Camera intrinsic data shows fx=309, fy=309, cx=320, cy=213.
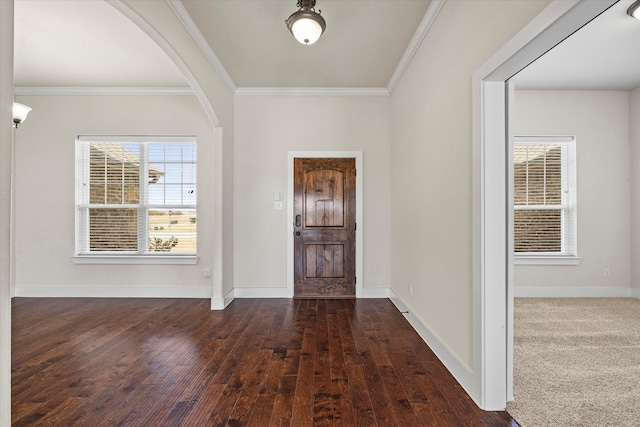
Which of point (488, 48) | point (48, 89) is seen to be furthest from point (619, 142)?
point (48, 89)

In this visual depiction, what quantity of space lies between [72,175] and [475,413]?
5.56 m

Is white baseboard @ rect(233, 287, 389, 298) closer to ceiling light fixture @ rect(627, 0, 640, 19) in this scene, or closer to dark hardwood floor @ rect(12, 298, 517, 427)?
dark hardwood floor @ rect(12, 298, 517, 427)

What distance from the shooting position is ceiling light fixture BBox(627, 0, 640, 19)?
2619 mm

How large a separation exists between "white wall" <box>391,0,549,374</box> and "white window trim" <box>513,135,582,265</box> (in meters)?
2.33

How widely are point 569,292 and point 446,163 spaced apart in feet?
12.3

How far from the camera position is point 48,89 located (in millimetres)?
4449

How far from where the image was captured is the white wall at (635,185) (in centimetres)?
438

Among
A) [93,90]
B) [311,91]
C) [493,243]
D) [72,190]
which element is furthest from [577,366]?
[93,90]

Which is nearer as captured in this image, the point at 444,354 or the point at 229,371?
the point at 229,371

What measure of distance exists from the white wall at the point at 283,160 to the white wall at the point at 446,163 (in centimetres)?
83

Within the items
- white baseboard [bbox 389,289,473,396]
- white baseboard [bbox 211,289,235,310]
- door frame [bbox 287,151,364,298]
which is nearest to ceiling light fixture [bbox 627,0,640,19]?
door frame [bbox 287,151,364,298]

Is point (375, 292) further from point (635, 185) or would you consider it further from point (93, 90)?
point (93, 90)

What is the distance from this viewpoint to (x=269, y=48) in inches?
133

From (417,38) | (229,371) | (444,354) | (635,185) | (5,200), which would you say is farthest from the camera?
(635,185)
